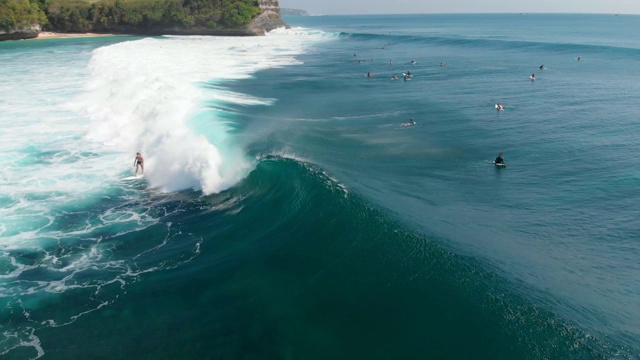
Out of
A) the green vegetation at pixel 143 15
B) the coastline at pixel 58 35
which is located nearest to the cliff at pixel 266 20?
the green vegetation at pixel 143 15

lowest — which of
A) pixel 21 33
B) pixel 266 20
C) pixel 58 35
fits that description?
pixel 58 35

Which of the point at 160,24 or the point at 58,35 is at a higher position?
the point at 160,24

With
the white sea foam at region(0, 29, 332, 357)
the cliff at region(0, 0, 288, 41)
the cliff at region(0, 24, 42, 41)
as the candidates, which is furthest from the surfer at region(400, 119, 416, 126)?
the cliff at region(0, 24, 42, 41)

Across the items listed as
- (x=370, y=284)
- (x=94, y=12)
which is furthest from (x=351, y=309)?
(x=94, y=12)

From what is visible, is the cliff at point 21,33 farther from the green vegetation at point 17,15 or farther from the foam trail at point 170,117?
the foam trail at point 170,117

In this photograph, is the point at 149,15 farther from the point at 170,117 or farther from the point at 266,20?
the point at 170,117

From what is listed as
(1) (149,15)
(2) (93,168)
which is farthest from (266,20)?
(2) (93,168)

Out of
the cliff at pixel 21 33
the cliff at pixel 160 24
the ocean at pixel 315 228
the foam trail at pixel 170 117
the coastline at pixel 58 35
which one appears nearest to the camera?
the ocean at pixel 315 228

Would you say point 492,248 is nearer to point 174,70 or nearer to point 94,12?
point 174,70
